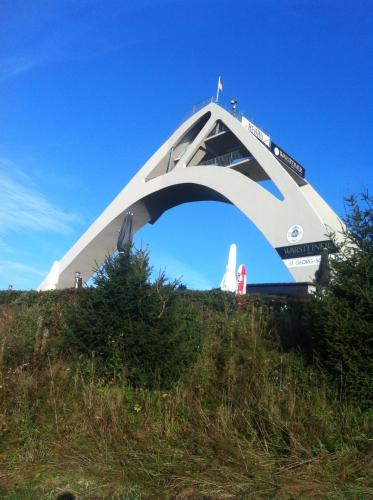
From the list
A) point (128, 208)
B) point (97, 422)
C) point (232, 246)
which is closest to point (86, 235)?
point (128, 208)

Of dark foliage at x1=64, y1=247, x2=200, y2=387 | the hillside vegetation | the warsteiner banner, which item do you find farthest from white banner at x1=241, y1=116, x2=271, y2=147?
dark foliage at x1=64, y1=247, x2=200, y2=387

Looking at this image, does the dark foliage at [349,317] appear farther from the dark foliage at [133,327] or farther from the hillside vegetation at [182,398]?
the dark foliage at [133,327]

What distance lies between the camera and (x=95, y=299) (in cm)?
661

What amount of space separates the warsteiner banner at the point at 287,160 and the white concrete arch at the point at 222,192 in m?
0.27

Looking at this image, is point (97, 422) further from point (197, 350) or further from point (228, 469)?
point (197, 350)

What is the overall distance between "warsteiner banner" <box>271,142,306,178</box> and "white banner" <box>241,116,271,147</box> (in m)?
0.47

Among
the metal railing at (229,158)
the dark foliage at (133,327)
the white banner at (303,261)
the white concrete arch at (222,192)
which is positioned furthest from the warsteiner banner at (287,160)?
the dark foliage at (133,327)

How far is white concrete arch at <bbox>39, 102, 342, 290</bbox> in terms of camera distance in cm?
2253

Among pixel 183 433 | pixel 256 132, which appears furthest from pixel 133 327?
pixel 256 132

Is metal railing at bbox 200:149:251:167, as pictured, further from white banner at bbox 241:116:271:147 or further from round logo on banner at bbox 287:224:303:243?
round logo on banner at bbox 287:224:303:243

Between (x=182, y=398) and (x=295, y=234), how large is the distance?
1849 cm

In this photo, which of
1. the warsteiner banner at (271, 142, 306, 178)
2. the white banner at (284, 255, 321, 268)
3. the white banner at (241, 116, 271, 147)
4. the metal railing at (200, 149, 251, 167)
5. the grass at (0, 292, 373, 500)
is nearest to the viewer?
the grass at (0, 292, 373, 500)

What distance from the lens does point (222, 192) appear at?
28.3 m

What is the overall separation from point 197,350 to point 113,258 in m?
1.93
